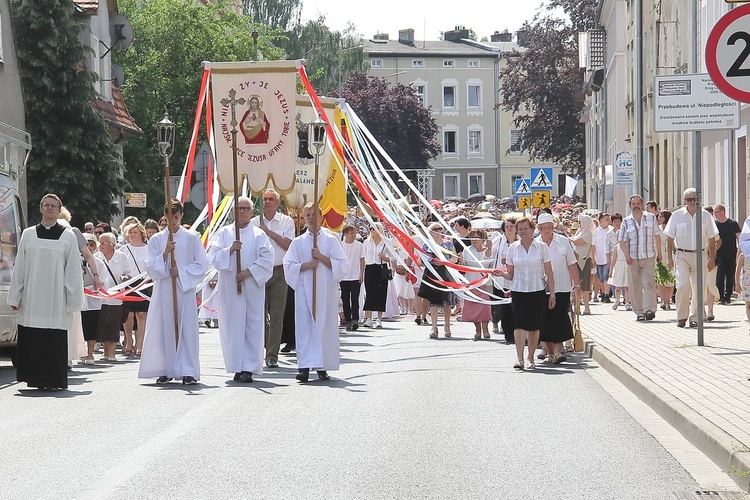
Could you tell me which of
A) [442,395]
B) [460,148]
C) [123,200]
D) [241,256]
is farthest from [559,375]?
[460,148]

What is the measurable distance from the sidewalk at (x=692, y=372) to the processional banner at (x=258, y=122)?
511cm

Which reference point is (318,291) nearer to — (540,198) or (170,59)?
(540,198)

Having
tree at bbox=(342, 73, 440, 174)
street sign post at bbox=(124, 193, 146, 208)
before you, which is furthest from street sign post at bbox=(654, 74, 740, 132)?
tree at bbox=(342, 73, 440, 174)

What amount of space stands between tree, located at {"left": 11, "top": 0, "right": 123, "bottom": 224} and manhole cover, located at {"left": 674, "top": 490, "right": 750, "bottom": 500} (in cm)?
2583

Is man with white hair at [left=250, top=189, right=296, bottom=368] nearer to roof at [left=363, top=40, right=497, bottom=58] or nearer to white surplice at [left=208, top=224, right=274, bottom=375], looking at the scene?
white surplice at [left=208, top=224, right=274, bottom=375]

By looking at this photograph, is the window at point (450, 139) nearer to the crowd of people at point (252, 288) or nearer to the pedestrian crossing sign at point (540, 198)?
the pedestrian crossing sign at point (540, 198)

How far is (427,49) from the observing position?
361 feet

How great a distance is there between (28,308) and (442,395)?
4296 millimetres

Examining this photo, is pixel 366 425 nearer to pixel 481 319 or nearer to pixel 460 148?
pixel 481 319

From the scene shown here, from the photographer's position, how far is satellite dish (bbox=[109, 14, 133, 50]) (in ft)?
132

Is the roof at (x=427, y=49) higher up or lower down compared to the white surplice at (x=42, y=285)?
higher up

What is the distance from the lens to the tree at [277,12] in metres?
78.1

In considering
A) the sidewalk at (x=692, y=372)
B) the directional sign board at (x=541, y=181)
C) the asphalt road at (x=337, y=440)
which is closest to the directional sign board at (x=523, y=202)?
the directional sign board at (x=541, y=181)

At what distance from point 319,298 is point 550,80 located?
52.4 meters
